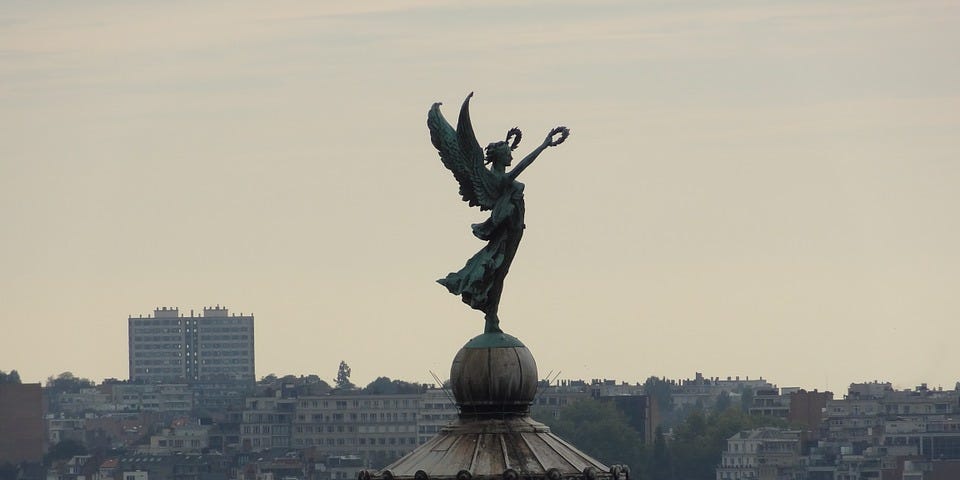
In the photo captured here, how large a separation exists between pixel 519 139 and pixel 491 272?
23.1 inches

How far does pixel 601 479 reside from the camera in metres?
15.0

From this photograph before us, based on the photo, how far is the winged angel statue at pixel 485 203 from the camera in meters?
15.7

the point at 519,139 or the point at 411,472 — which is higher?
the point at 519,139

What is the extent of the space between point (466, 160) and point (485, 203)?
0.20 metres

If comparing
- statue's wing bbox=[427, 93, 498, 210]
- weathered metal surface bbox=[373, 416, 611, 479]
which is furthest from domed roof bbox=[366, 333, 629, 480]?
statue's wing bbox=[427, 93, 498, 210]

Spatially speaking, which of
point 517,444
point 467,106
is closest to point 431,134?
point 467,106

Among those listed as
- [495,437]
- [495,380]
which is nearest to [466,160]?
[495,380]

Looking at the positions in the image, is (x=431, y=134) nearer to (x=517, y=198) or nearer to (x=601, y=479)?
(x=517, y=198)

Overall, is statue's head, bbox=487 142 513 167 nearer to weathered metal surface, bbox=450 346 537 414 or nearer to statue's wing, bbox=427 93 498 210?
statue's wing, bbox=427 93 498 210

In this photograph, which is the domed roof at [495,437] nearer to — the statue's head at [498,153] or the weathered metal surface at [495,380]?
the weathered metal surface at [495,380]

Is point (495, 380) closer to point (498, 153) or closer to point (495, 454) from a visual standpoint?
point (495, 454)

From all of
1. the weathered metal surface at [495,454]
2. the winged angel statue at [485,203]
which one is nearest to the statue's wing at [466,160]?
the winged angel statue at [485,203]

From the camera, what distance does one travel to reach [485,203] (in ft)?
51.8

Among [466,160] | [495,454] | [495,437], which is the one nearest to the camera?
[495,454]
